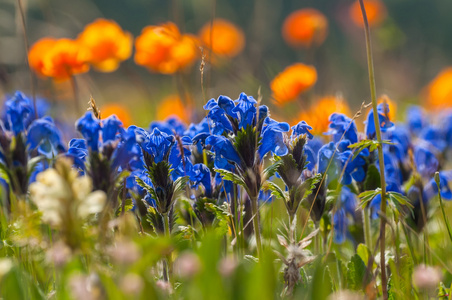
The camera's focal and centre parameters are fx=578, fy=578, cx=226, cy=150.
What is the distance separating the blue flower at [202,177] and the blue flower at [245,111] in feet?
1.01

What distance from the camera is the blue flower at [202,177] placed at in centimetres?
208

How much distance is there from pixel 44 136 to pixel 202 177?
0.64 metres

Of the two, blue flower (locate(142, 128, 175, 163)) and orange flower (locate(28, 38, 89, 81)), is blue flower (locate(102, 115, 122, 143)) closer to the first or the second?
blue flower (locate(142, 128, 175, 163))

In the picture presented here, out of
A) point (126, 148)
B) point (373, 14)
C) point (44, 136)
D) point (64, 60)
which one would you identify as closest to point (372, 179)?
point (126, 148)

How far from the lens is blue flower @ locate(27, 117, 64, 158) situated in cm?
219

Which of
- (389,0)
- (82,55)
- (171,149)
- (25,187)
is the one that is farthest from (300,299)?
(389,0)

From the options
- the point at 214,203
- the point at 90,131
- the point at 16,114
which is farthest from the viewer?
the point at 16,114

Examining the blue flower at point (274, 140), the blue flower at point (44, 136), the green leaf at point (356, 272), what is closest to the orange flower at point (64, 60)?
the blue flower at point (44, 136)

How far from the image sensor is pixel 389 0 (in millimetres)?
17125

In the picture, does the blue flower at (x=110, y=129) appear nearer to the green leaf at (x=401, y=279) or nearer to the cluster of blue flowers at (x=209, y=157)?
the cluster of blue flowers at (x=209, y=157)

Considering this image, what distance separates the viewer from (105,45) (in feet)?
12.2

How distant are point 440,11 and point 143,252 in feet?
50.5

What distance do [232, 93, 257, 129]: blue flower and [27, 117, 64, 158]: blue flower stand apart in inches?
30.9

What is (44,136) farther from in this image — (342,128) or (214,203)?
(342,128)
